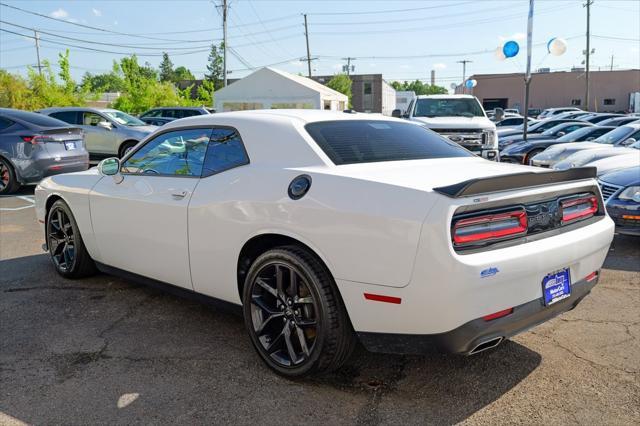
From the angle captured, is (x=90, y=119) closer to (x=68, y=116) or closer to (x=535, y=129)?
(x=68, y=116)

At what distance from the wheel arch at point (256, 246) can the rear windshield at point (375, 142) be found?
53 cm

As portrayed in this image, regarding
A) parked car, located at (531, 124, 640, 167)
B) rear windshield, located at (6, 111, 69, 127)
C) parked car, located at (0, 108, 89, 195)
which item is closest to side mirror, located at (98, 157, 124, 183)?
parked car, located at (0, 108, 89, 195)

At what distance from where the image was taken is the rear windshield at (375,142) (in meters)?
3.37

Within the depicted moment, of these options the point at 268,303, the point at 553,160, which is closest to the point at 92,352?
the point at 268,303

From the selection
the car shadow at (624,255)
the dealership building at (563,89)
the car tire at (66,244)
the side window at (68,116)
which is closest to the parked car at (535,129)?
the car shadow at (624,255)

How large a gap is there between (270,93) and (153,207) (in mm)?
29862

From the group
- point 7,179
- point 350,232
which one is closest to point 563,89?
point 7,179

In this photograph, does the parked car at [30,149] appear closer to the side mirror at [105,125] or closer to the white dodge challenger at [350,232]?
the side mirror at [105,125]

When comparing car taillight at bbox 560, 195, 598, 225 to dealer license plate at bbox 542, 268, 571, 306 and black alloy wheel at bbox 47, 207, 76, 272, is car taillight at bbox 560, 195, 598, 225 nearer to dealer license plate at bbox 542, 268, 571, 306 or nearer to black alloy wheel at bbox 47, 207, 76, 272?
dealer license plate at bbox 542, 268, 571, 306

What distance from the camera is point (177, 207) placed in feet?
12.3

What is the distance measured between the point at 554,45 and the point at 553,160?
7167 mm

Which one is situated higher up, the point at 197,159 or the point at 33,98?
the point at 33,98

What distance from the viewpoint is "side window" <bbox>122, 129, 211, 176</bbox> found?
152 inches

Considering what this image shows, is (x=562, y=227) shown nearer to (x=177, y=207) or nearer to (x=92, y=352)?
(x=177, y=207)
